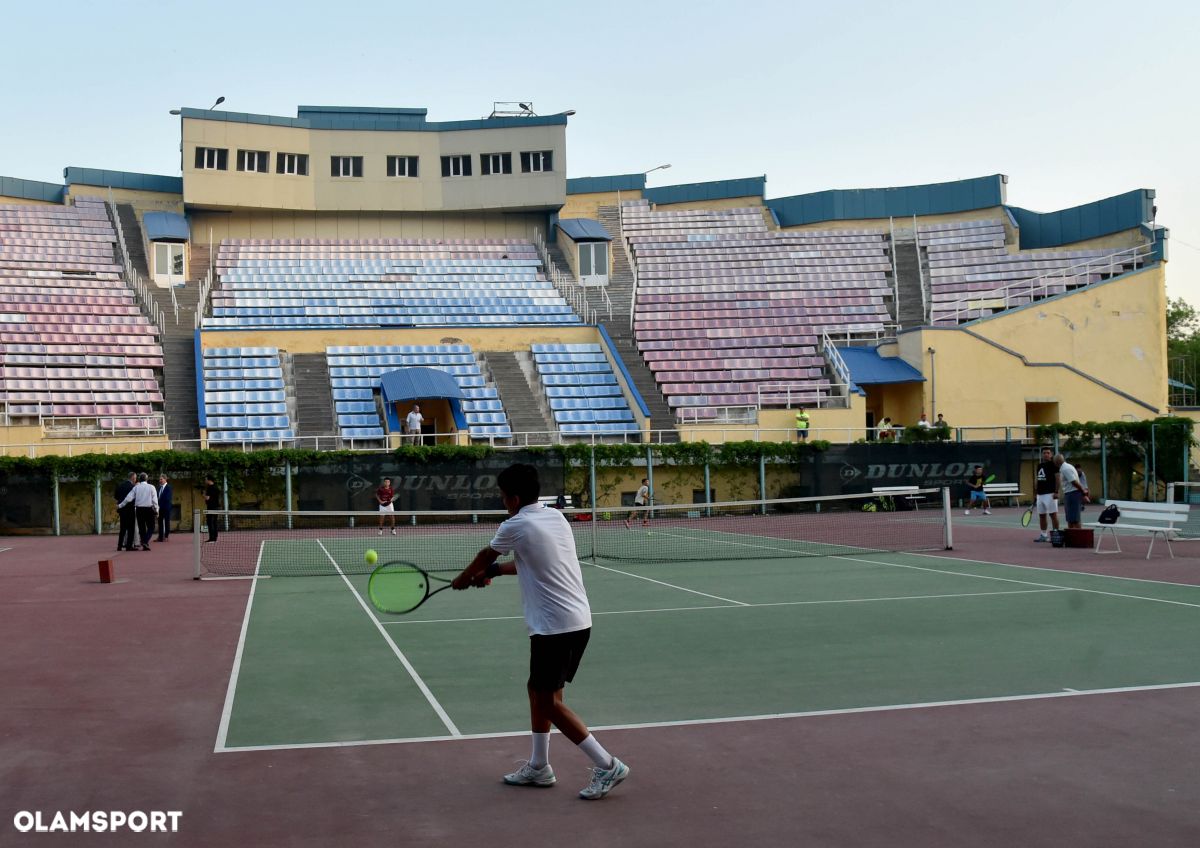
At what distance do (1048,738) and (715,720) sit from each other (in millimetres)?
2234

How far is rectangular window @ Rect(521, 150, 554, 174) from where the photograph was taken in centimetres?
5369

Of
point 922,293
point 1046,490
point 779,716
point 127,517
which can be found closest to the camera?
point 779,716

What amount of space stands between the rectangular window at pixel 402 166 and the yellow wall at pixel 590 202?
23.3 ft

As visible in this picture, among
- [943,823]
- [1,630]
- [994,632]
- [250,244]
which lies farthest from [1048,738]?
[250,244]

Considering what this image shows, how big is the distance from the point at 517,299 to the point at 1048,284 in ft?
66.7

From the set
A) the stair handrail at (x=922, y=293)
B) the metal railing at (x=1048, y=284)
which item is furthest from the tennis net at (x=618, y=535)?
the stair handrail at (x=922, y=293)

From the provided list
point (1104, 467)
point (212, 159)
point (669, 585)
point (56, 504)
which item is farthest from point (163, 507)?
point (1104, 467)

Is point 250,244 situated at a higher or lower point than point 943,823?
higher

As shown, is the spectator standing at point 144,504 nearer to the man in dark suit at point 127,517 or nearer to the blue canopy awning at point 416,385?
the man in dark suit at point 127,517

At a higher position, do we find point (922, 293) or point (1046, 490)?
point (922, 293)

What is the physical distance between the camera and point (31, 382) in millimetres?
37719

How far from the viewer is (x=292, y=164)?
52438mm

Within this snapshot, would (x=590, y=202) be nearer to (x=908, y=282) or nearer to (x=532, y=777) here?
(x=908, y=282)

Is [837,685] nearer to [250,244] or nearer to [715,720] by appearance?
[715,720]
